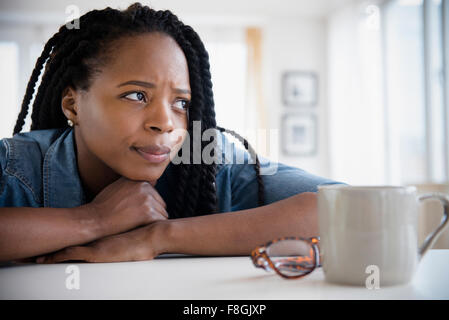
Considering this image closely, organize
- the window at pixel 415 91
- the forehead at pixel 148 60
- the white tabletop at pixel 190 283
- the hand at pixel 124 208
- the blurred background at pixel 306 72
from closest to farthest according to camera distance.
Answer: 1. the white tabletop at pixel 190 283
2. the hand at pixel 124 208
3. the forehead at pixel 148 60
4. the window at pixel 415 91
5. the blurred background at pixel 306 72

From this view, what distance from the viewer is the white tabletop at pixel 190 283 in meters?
0.46

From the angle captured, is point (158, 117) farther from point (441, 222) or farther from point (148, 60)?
point (441, 222)

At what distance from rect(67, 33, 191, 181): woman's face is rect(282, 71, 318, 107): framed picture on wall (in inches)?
148

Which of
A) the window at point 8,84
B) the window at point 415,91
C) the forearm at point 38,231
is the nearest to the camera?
the forearm at point 38,231

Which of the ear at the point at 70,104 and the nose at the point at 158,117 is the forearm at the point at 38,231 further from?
the ear at the point at 70,104

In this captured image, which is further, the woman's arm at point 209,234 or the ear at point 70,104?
the ear at point 70,104

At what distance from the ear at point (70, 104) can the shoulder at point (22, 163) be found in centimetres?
9

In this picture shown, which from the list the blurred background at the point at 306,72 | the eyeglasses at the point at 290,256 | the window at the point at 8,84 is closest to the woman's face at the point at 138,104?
the eyeglasses at the point at 290,256

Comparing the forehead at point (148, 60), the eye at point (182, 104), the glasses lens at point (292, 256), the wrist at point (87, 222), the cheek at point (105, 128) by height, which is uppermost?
the forehead at point (148, 60)

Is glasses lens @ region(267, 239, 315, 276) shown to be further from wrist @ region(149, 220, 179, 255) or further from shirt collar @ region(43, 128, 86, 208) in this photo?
shirt collar @ region(43, 128, 86, 208)

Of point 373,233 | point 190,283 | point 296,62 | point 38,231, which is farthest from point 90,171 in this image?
point 296,62

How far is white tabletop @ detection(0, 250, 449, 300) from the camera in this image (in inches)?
18.2

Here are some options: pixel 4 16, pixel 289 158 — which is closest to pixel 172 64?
pixel 289 158
